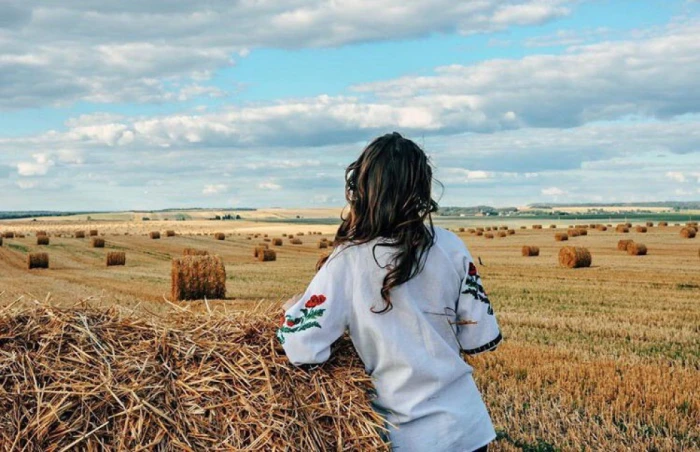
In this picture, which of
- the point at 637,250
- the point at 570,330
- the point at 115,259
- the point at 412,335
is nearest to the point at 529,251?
the point at 637,250

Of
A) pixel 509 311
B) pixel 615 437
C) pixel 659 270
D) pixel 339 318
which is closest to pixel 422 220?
pixel 339 318

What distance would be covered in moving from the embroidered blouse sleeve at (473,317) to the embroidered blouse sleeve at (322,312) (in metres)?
0.56

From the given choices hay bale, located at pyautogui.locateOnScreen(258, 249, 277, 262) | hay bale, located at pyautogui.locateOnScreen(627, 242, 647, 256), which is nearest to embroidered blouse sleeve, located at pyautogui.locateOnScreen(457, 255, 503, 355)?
hay bale, located at pyautogui.locateOnScreen(627, 242, 647, 256)

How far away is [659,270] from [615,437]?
20.9 meters

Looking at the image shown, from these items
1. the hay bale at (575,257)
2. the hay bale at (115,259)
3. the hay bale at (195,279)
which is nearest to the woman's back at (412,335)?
the hay bale at (195,279)

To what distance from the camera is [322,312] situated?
129 inches

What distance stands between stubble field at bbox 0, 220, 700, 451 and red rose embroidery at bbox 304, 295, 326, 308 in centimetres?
105

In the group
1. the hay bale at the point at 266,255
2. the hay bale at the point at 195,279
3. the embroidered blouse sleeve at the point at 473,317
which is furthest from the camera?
the hay bale at the point at 266,255

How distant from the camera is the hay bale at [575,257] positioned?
1104 inches

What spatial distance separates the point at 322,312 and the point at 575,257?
85.9 ft

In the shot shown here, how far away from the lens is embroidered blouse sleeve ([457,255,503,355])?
11.4ft

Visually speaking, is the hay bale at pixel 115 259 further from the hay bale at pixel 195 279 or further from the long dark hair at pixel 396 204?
the long dark hair at pixel 396 204

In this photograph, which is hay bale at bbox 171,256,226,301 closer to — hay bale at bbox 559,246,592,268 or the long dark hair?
hay bale at bbox 559,246,592,268

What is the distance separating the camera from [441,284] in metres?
3.40
